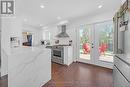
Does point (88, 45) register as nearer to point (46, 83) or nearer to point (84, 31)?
point (84, 31)

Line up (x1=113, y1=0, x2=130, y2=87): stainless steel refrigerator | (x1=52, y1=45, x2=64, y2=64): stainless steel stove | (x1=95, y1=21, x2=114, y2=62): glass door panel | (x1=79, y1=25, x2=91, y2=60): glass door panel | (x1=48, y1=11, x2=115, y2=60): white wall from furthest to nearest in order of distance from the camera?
(x1=79, y1=25, x2=91, y2=60): glass door panel < (x1=52, y1=45, x2=64, y2=64): stainless steel stove < (x1=48, y1=11, x2=115, y2=60): white wall < (x1=95, y1=21, x2=114, y2=62): glass door panel < (x1=113, y1=0, x2=130, y2=87): stainless steel refrigerator

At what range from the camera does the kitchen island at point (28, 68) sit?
1.83 metres

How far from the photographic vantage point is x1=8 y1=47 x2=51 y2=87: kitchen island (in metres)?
1.83

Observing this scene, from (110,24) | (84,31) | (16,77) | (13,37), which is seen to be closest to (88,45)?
(84,31)

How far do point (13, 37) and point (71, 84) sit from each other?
303cm

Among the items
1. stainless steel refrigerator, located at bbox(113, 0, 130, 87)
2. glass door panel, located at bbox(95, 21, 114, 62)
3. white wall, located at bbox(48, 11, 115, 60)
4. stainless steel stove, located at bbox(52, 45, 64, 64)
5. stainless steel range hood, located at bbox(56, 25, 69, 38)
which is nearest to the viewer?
stainless steel refrigerator, located at bbox(113, 0, 130, 87)

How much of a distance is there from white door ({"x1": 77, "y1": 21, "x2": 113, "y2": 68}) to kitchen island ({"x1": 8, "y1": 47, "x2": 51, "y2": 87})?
104 inches

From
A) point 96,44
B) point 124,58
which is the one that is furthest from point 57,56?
point 124,58

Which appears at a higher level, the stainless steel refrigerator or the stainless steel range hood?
the stainless steel range hood

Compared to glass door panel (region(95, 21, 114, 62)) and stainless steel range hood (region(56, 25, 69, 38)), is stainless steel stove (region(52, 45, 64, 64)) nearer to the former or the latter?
stainless steel range hood (region(56, 25, 69, 38))

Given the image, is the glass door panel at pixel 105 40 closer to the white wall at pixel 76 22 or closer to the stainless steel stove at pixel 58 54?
the white wall at pixel 76 22

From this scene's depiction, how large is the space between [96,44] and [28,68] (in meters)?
3.53

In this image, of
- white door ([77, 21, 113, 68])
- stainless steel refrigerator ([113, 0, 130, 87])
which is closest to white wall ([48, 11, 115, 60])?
white door ([77, 21, 113, 68])

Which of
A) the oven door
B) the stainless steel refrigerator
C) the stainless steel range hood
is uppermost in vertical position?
the stainless steel range hood
